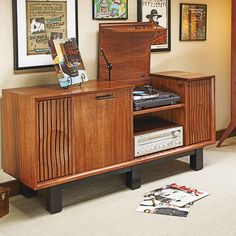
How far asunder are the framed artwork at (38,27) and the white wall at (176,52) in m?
0.05

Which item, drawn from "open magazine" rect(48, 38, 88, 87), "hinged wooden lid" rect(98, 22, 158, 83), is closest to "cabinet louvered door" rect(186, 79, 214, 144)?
"hinged wooden lid" rect(98, 22, 158, 83)

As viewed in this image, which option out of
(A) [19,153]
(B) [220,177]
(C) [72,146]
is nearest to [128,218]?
(C) [72,146]

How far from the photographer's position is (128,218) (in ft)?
9.85

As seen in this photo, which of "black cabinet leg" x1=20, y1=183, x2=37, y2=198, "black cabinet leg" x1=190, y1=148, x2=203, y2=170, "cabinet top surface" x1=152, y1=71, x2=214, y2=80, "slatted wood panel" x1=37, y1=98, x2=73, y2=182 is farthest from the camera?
"black cabinet leg" x1=190, y1=148, x2=203, y2=170

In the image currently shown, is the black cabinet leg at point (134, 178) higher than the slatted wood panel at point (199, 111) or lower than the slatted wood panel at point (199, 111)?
lower

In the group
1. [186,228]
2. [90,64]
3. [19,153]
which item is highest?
[90,64]

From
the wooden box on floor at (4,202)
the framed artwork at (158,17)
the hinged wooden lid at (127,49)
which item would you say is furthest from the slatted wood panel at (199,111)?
the wooden box on floor at (4,202)

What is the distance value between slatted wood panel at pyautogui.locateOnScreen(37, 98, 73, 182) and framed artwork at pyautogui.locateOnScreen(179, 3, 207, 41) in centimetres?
179

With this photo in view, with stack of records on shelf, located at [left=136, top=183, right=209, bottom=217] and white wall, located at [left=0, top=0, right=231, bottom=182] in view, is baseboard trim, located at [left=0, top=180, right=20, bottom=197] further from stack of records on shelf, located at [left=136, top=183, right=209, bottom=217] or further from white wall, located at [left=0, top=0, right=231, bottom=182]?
stack of records on shelf, located at [left=136, top=183, right=209, bottom=217]

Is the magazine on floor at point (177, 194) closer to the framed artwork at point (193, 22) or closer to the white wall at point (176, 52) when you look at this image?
the white wall at point (176, 52)

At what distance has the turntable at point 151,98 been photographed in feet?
11.4

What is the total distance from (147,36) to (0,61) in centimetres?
128

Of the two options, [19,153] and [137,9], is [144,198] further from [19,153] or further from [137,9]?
[137,9]

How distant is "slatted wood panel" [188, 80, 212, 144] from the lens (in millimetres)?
3799
